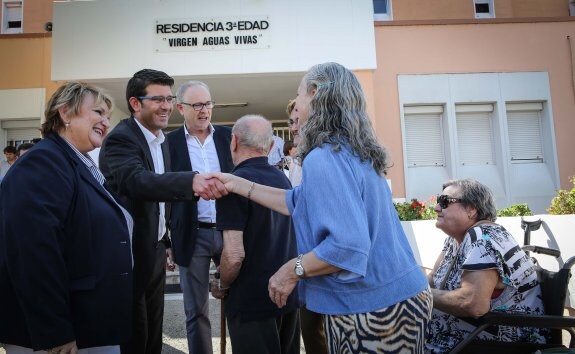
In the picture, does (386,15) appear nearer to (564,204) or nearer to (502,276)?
(564,204)

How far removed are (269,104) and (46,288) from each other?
10.8 metres

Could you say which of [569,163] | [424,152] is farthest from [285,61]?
[569,163]

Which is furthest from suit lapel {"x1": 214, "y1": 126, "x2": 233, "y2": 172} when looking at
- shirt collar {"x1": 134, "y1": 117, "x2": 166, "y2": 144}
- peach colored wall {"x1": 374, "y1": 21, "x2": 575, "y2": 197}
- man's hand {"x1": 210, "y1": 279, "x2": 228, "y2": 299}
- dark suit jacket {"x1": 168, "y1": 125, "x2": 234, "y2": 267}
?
peach colored wall {"x1": 374, "y1": 21, "x2": 575, "y2": 197}

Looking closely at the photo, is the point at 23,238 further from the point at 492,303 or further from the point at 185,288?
the point at 492,303

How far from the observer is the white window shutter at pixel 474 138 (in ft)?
38.9

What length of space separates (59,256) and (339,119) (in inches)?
51.7

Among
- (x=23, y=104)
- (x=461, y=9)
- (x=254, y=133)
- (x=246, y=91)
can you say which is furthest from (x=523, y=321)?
(x=461, y=9)

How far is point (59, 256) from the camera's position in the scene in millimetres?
1829

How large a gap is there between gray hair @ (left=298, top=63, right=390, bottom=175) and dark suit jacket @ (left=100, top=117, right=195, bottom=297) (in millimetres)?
1124

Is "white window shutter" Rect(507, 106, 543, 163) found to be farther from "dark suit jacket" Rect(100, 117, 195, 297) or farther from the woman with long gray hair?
the woman with long gray hair

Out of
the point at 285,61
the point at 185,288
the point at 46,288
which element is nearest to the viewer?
the point at 46,288

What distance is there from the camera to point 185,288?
3291mm

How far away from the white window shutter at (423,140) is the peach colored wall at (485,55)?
78cm

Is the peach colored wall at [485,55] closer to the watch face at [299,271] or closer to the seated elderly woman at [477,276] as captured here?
the seated elderly woman at [477,276]
